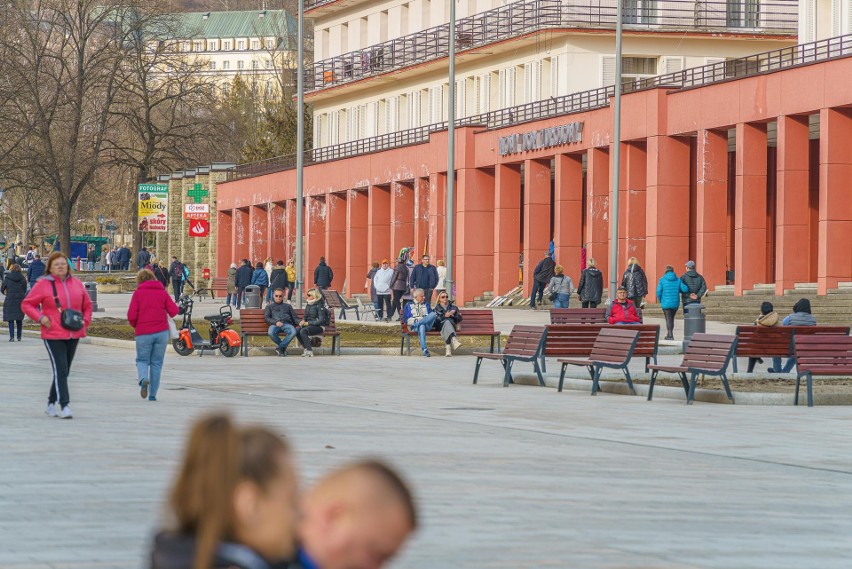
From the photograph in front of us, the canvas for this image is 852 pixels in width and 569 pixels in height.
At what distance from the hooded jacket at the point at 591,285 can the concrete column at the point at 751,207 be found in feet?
21.5

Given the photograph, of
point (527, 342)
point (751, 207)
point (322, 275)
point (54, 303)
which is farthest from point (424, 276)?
point (54, 303)

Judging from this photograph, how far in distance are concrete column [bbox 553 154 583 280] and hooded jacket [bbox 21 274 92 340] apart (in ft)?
122

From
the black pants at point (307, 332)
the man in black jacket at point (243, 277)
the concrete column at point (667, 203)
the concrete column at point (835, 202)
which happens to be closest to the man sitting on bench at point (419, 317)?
the black pants at point (307, 332)

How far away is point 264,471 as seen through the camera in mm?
3336

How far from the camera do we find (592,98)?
176ft

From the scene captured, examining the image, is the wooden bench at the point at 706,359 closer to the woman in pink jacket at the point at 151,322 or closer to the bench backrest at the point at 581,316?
the woman in pink jacket at the point at 151,322

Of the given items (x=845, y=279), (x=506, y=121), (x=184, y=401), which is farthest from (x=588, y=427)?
(x=506, y=121)

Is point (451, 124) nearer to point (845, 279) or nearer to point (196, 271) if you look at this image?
point (845, 279)

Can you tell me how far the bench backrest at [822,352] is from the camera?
67.3 ft

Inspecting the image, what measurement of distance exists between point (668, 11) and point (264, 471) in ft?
192

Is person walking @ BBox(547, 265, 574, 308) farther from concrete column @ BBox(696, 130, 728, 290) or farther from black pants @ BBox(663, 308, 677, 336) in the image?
black pants @ BBox(663, 308, 677, 336)

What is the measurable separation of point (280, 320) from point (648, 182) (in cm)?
2113

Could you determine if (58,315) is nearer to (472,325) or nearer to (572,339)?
(572,339)

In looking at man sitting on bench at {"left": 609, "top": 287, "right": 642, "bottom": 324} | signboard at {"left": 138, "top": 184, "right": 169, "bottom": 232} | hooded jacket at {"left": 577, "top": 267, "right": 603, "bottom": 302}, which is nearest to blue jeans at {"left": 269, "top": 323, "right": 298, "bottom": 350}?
man sitting on bench at {"left": 609, "top": 287, "right": 642, "bottom": 324}
